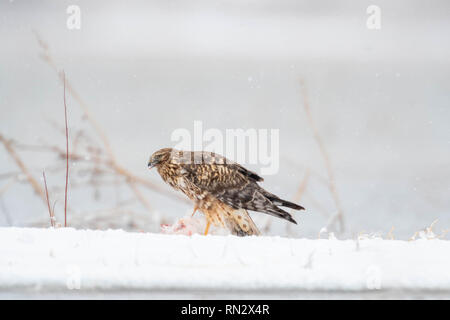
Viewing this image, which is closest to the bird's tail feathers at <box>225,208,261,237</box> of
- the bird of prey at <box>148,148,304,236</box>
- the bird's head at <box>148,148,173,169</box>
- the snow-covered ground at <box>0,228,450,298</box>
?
the bird of prey at <box>148,148,304,236</box>

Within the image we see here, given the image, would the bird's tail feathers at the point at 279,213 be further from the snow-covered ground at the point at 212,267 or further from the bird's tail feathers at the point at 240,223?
the snow-covered ground at the point at 212,267

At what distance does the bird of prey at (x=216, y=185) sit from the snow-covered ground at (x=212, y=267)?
→ 0.98 ft

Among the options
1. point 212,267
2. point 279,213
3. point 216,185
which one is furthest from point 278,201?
point 212,267

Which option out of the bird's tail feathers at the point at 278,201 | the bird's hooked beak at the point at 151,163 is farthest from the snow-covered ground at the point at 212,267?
the bird's hooked beak at the point at 151,163

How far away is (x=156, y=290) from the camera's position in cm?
63

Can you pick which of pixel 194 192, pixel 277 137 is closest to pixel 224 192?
pixel 194 192

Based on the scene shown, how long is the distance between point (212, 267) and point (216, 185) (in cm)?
46

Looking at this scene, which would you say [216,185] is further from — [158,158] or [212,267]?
[212,267]

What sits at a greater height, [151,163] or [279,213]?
[151,163]

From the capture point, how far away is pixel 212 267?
2.24 feet

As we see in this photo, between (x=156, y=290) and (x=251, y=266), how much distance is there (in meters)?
0.14

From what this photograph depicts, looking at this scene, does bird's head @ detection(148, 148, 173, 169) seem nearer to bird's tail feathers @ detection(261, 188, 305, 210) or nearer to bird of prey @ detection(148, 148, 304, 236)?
bird of prey @ detection(148, 148, 304, 236)
